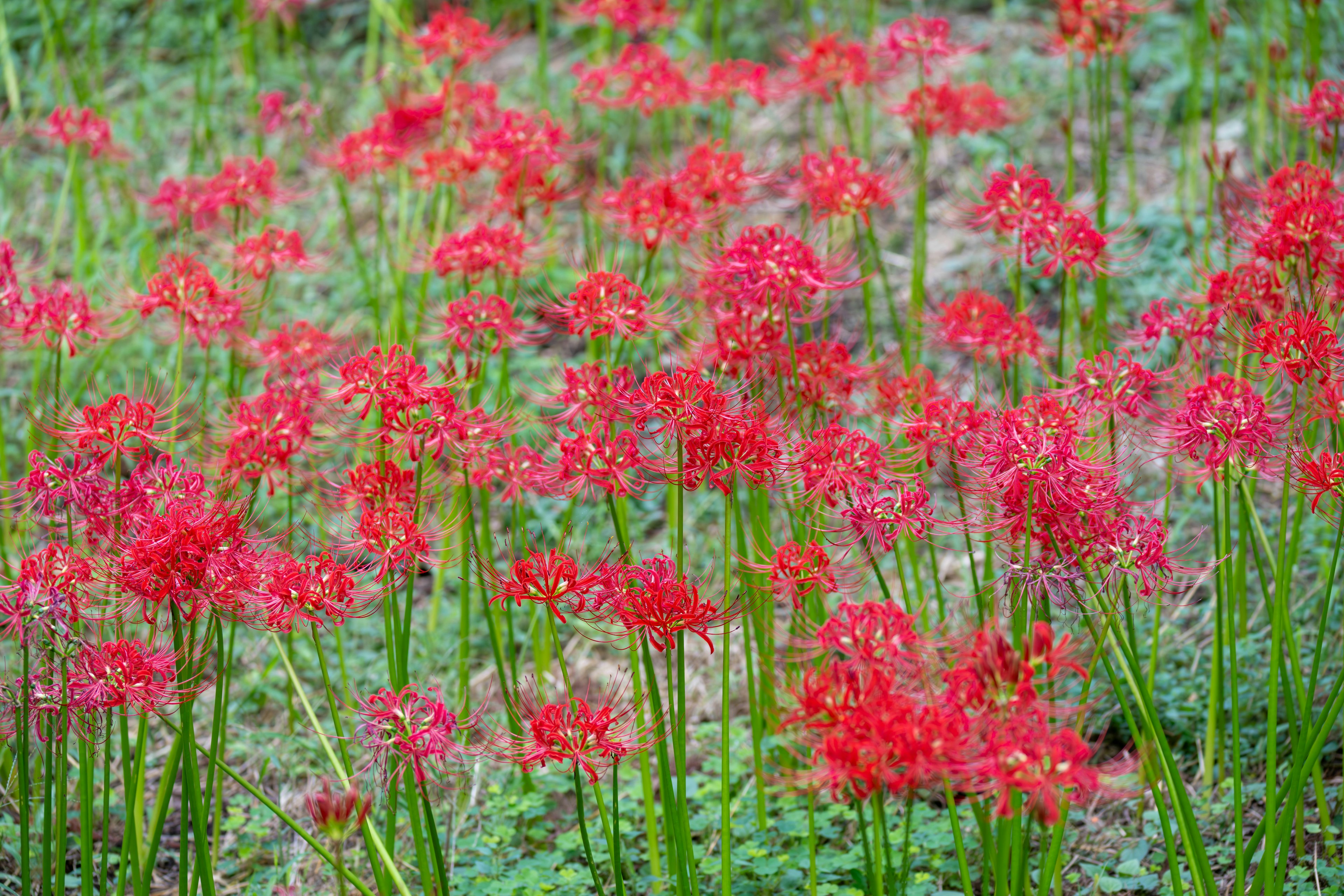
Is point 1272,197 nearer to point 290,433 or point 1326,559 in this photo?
point 1326,559

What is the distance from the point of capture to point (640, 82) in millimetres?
3230

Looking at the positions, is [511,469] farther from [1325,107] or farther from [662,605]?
[1325,107]

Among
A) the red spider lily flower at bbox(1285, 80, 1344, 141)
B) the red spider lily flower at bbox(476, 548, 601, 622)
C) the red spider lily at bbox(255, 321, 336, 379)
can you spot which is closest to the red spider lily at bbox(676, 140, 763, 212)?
the red spider lily at bbox(255, 321, 336, 379)

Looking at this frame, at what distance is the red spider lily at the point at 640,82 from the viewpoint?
3223mm

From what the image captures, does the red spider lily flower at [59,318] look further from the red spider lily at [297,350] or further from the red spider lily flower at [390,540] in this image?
the red spider lily flower at [390,540]

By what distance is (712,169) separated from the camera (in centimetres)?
256

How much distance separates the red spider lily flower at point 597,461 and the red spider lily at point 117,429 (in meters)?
0.67

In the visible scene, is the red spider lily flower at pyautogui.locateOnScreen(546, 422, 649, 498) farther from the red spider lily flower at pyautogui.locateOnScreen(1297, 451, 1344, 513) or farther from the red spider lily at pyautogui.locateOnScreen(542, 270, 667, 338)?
the red spider lily flower at pyautogui.locateOnScreen(1297, 451, 1344, 513)

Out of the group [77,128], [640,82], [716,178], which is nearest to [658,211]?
[716,178]

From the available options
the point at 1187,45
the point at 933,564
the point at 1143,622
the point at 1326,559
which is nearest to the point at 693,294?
the point at 933,564

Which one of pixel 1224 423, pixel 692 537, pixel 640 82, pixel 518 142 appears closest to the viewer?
pixel 1224 423

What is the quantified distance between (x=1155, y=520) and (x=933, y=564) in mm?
599

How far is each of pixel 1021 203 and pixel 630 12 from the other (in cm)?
169

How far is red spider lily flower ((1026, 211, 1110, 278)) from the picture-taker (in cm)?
214
